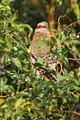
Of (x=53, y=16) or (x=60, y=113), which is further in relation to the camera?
(x=53, y=16)

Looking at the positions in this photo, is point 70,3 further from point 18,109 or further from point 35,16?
point 18,109

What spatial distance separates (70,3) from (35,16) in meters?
1.13

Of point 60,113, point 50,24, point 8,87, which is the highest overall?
point 50,24

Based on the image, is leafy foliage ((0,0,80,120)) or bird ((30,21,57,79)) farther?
bird ((30,21,57,79))

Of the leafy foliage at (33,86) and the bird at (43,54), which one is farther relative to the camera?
the bird at (43,54)

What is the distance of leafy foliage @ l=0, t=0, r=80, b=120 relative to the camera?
3.61 metres

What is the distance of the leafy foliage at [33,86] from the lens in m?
3.61

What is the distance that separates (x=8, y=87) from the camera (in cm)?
366

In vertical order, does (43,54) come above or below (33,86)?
above

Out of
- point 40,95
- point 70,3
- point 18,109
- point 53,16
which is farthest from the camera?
point 53,16

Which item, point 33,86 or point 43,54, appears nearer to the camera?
point 33,86

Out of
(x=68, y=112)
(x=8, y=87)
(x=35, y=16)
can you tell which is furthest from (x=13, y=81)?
(x=35, y=16)

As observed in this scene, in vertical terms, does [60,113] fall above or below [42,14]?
below

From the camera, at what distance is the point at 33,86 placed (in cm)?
376
